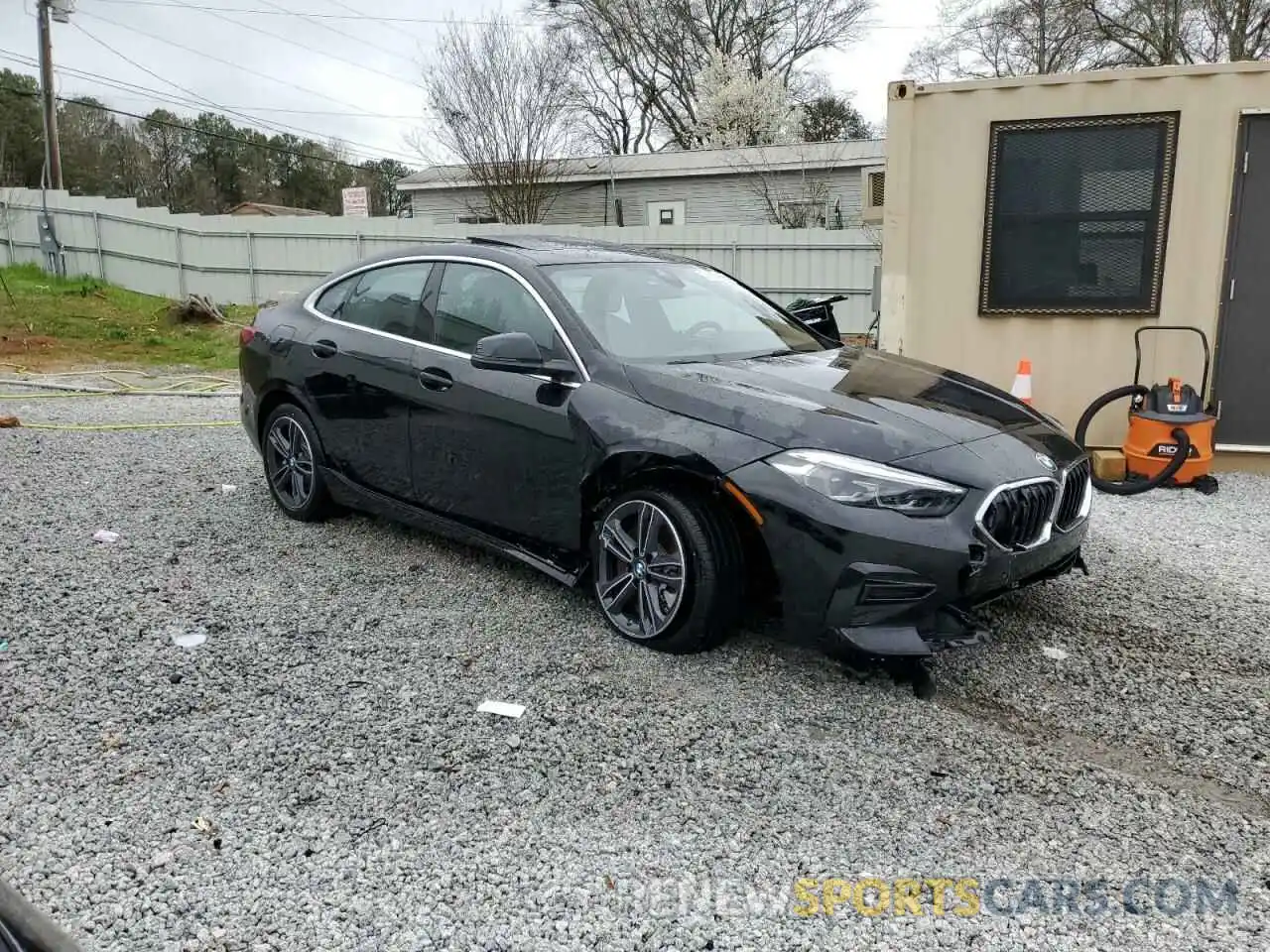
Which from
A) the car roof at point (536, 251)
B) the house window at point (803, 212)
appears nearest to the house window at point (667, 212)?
the house window at point (803, 212)

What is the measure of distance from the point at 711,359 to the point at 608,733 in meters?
1.65

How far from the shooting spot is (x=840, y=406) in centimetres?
361

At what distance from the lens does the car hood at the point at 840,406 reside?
11.3 feet

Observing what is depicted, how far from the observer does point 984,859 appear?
2.64 m

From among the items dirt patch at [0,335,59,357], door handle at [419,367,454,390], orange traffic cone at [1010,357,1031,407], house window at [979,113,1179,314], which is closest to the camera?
door handle at [419,367,454,390]

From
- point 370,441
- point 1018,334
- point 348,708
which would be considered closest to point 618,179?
point 1018,334

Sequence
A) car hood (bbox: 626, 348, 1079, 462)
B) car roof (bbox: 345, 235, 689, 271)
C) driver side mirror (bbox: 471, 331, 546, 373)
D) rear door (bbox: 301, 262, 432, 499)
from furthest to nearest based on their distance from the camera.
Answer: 1. rear door (bbox: 301, 262, 432, 499)
2. car roof (bbox: 345, 235, 689, 271)
3. driver side mirror (bbox: 471, 331, 546, 373)
4. car hood (bbox: 626, 348, 1079, 462)

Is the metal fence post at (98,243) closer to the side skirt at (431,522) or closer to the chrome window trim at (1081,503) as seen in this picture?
the side skirt at (431,522)

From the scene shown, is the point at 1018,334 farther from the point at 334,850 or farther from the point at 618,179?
the point at 618,179

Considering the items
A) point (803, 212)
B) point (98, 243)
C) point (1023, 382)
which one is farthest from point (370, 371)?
point (803, 212)

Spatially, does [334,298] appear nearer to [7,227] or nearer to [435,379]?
[435,379]

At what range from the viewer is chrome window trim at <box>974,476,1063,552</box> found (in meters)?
3.31

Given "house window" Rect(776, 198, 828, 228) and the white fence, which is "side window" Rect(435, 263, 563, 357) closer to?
the white fence

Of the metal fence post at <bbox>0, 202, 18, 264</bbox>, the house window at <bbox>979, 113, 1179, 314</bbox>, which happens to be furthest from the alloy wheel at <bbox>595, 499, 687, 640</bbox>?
the metal fence post at <bbox>0, 202, 18, 264</bbox>
